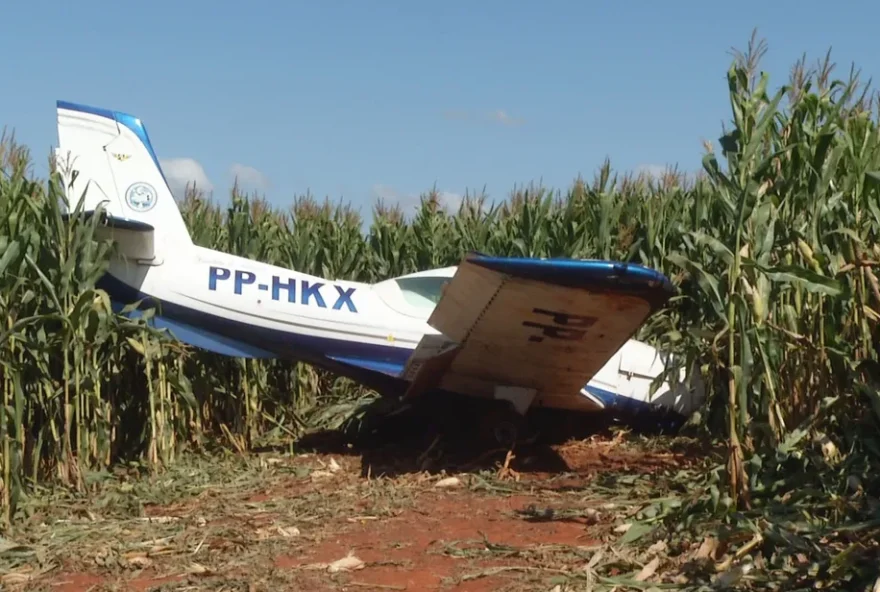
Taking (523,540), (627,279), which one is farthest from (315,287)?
(523,540)

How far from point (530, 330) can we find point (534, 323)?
125mm

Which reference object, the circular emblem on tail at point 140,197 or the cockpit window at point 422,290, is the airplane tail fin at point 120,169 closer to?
the circular emblem on tail at point 140,197

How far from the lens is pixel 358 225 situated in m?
11.4

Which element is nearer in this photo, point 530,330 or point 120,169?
point 530,330

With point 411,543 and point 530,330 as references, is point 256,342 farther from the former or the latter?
point 411,543

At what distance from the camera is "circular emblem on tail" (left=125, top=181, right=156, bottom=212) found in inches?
327

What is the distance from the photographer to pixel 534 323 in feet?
22.6

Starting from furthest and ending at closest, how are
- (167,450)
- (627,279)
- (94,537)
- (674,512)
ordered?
(167,450)
(627,279)
(94,537)
(674,512)

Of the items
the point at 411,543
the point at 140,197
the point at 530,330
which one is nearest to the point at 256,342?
the point at 140,197

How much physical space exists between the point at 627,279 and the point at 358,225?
19.6 feet

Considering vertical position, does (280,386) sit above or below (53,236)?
below

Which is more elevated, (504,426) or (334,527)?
(504,426)

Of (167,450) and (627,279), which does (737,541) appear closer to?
(627,279)

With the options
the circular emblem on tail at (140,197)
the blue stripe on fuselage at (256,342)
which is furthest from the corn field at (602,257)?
the circular emblem on tail at (140,197)
